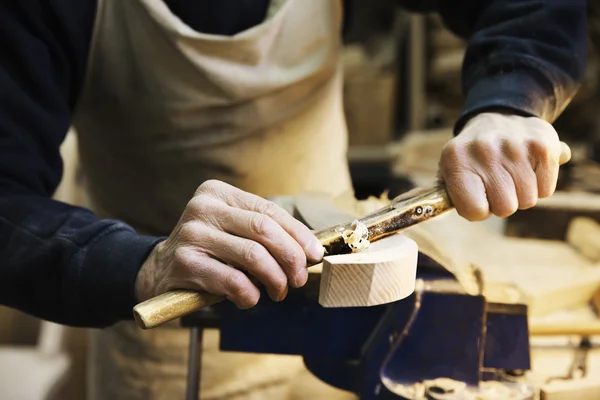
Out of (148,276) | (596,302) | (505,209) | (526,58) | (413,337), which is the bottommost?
(596,302)

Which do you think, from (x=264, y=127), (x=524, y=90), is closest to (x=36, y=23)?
(x=264, y=127)

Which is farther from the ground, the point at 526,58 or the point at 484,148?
the point at 526,58

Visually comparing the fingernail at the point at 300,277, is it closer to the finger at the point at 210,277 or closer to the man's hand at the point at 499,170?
the finger at the point at 210,277

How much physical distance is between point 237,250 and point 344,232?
0.15m

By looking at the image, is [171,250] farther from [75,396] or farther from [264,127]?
[75,396]

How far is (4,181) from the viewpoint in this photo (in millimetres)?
991

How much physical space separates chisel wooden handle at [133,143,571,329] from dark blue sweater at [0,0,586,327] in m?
0.14

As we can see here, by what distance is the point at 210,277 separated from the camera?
0.79m

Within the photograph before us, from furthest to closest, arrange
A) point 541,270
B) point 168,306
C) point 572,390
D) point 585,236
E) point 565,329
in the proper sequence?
point 585,236 < point 541,270 < point 565,329 < point 572,390 < point 168,306

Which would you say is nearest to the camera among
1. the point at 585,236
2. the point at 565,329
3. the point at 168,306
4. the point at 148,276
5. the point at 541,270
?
the point at 168,306

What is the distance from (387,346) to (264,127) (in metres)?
0.58

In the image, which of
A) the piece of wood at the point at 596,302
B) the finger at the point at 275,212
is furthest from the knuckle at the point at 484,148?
the piece of wood at the point at 596,302

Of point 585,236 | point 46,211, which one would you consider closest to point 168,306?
point 46,211

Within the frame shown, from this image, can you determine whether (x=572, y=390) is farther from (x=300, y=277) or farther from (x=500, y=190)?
(x=300, y=277)
